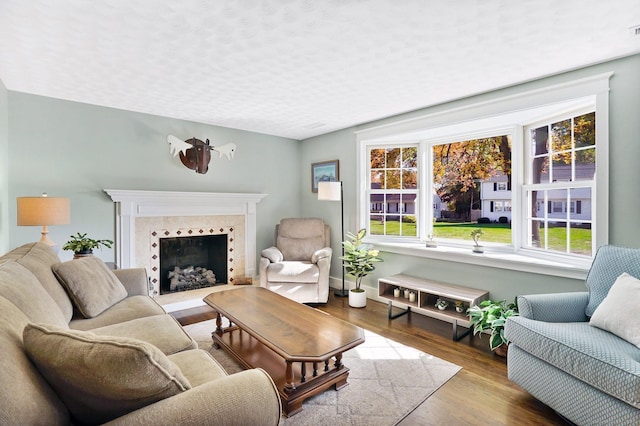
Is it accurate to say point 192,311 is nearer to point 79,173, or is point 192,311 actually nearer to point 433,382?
point 79,173

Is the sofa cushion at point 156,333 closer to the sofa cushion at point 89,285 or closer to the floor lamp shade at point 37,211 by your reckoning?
the sofa cushion at point 89,285

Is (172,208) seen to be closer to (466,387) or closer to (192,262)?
(192,262)

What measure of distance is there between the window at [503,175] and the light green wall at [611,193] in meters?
0.06

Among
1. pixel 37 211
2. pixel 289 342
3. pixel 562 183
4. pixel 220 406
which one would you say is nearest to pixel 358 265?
pixel 289 342

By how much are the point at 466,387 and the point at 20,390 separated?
2.34 meters

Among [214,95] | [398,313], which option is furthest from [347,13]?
[398,313]

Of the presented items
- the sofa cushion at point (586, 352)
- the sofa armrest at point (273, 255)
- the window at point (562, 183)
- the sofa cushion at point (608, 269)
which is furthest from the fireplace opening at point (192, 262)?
the sofa cushion at point (608, 269)

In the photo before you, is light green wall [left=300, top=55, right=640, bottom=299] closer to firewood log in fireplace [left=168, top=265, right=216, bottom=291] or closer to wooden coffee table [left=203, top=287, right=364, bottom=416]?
wooden coffee table [left=203, top=287, right=364, bottom=416]

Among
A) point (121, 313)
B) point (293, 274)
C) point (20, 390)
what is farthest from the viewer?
point (293, 274)

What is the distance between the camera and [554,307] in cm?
211

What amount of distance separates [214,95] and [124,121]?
4.21ft

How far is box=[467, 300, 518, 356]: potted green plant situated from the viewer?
2506 millimetres

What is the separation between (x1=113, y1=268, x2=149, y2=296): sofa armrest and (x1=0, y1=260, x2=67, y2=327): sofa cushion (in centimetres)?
99

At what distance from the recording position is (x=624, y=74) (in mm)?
2336
